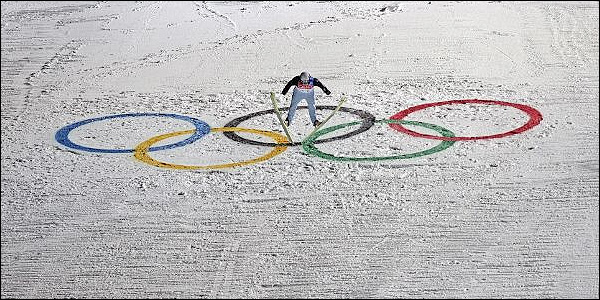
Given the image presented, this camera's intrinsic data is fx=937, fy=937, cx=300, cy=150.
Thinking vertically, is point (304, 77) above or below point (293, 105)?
above

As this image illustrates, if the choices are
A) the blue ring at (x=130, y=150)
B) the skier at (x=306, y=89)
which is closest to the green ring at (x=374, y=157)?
the skier at (x=306, y=89)

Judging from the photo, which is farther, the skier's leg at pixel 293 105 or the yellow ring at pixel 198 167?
the skier's leg at pixel 293 105

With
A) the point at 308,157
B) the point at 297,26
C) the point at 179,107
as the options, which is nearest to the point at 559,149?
the point at 308,157

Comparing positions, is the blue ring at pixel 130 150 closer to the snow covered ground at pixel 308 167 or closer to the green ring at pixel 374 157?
the snow covered ground at pixel 308 167

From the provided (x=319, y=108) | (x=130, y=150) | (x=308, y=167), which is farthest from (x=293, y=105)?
(x=130, y=150)

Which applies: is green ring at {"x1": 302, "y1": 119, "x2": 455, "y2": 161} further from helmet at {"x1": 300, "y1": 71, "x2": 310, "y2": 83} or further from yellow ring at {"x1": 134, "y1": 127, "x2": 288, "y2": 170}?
helmet at {"x1": 300, "y1": 71, "x2": 310, "y2": 83}

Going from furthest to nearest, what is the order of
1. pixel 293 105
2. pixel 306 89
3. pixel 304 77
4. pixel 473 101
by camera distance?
1. pixel 473 101
2. pixel 293 105
3. pixel 306 89
4. pixel 304 77

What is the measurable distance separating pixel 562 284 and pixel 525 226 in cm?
121

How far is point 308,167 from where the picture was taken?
36.1 ft

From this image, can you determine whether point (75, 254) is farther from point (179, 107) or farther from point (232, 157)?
point (179, 107)

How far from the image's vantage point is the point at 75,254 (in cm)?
890

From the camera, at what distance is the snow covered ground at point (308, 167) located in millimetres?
8344

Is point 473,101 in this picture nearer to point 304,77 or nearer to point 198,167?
point 304,77

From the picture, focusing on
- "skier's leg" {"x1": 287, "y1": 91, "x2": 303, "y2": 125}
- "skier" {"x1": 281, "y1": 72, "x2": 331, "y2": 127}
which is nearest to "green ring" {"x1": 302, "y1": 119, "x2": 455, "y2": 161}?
"skier" {"x1": 281, "y1": 72, "x2": 331, "y2": 127}
